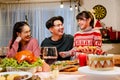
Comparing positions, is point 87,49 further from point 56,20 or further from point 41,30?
point 41,30

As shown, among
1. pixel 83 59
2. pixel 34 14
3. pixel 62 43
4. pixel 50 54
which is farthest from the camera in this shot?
pixel 34 14

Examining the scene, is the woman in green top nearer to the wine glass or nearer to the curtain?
the wine glass

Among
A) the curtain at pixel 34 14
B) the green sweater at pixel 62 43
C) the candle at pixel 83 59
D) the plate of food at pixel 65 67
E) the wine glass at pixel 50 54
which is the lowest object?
the plate of food at pixel 65 67

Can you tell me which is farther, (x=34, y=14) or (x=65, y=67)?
(x=34, y=14)

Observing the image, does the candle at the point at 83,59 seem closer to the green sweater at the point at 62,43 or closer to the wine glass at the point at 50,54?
the wine glass at the point at 50,54

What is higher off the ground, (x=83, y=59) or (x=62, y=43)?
(x=62, y=43)

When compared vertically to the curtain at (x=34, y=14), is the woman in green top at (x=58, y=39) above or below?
below

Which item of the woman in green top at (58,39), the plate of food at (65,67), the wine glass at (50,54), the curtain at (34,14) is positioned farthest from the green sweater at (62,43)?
the curtain at (34,14)

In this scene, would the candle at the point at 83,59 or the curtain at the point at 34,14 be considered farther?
the curtain at the point at 34,14

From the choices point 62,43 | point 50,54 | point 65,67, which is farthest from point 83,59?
point 62,43

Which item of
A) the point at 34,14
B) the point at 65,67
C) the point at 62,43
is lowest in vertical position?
the point at 65,67

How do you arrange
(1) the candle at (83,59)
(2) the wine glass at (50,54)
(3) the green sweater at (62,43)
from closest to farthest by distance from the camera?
(2) the wine glass at (50,54) < (1) the candle at (83,59) < (3) the green sweater at (62,43)

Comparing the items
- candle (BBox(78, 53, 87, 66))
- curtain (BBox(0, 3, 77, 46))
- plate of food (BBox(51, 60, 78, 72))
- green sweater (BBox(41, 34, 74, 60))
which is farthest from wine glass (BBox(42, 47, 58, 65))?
curtain (BBox(0, 3, 77, 46))

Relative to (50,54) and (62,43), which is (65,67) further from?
(62,43)
